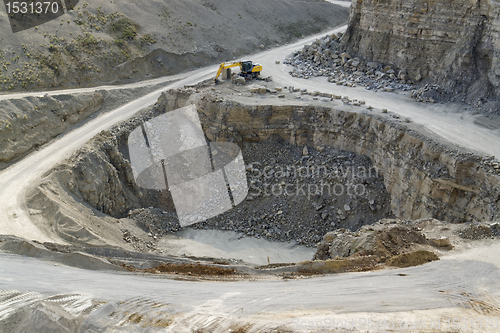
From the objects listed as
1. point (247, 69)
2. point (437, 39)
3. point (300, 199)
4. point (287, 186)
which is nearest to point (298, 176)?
point (287, 186)

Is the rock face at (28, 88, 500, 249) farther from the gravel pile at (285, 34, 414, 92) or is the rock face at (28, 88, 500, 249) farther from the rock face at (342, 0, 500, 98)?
the rock face at (342, 0, 500, 98)

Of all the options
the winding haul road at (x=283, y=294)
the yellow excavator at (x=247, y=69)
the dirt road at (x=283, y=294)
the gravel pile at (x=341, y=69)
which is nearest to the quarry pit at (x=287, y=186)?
the yellow excavator at (x=247, y=69)

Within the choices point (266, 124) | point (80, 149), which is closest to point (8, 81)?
point (80, 149)

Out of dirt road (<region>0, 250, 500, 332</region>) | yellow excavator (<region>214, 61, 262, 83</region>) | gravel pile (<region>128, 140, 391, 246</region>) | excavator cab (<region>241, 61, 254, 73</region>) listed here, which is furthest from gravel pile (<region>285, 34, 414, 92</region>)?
dirt road (<region>0, 250, 500, 332</region>)

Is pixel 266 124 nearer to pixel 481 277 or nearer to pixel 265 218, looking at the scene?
pixel 265 218

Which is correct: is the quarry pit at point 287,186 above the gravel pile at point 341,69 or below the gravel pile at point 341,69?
below

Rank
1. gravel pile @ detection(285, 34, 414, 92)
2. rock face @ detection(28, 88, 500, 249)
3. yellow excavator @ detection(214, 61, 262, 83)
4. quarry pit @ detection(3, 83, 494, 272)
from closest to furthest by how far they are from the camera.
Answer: quarry pit @ detection(3, 83, 494, 272)
rock face @ detection(28, 88, 500, 249)
gravel pile @ detection(285, 34, 414, 92)
yellow excavator @ detection(214, 61, 262, 83)

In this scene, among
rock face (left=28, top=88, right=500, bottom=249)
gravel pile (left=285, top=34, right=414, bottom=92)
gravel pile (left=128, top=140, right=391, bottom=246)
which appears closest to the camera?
rock face (left=28, top=88, right=500, bottom=249)

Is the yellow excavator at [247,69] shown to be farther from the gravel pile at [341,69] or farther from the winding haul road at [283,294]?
the winding haul road at [283,294]
